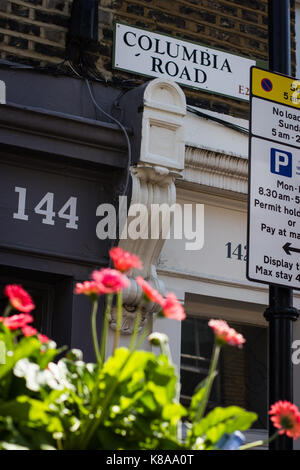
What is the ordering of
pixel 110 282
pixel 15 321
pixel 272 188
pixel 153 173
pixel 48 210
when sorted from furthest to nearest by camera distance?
pixel 153 173 < pixel 48 210 < pixel 272 188 < pixel 15 321 < pixel 110 282

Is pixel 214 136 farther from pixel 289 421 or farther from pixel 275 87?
pixel 289 421

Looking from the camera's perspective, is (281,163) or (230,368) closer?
(281,163)

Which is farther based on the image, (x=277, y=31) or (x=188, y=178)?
(x=188, y=178)

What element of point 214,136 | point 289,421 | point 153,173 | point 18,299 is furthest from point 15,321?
point 214,136

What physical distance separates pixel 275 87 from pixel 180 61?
3607 millimetres

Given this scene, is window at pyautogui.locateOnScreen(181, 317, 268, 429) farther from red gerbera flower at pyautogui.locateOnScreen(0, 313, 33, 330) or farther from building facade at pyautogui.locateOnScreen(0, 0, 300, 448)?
red gerbera flower at pyautogui.locateOnScreen(0, 313, 33, 330)

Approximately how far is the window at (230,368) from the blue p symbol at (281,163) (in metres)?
3.69

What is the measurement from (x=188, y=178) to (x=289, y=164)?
10.7 ft

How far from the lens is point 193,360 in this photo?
7.67 m

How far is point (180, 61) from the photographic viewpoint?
7871 millimetres

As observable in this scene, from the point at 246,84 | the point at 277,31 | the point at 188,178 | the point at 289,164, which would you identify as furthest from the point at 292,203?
the point at 246,84

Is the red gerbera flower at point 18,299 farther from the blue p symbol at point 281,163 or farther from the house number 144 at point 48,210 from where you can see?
the house number 144 at point 48,210

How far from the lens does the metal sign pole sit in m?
3.90
